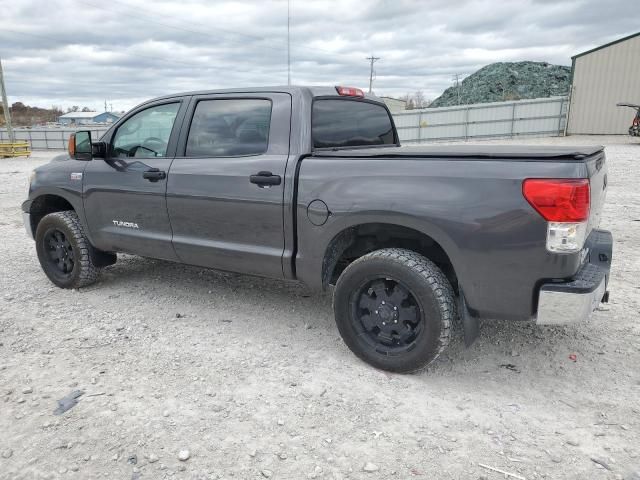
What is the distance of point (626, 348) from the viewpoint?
3461 mm

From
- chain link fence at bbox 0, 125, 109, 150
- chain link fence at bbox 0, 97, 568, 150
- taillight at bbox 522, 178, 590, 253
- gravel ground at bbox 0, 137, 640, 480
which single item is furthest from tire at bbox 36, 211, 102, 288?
chain link fence at bbox 0, 125, 109, 150

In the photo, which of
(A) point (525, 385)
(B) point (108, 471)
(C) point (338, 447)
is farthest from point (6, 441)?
(A) point (525, 385)

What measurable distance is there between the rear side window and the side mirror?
2.13m

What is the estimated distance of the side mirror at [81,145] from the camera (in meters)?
4.41

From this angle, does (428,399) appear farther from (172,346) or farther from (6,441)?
(6,441)

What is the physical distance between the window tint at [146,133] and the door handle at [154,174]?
0.57 ft

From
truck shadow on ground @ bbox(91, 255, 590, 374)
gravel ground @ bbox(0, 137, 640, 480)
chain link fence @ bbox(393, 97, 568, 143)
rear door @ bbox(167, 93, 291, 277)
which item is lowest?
gravel ground @ bbox(0, 137, 640, 480)

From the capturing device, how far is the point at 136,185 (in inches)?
164

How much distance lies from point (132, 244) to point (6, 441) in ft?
6.64

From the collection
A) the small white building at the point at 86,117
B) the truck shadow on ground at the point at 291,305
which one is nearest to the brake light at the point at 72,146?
the truck shadow on ground at the point at 291,305

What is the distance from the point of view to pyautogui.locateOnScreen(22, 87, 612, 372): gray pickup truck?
2.63 metres

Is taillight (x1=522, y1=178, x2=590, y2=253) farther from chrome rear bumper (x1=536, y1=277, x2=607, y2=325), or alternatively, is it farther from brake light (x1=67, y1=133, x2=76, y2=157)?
brake light (x1=67, y1=133, x2=76, y2=157)

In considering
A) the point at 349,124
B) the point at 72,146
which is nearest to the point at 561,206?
the point at 349,124

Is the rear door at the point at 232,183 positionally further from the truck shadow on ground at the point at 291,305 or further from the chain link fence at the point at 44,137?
the chain link fence at the point at 44,137
